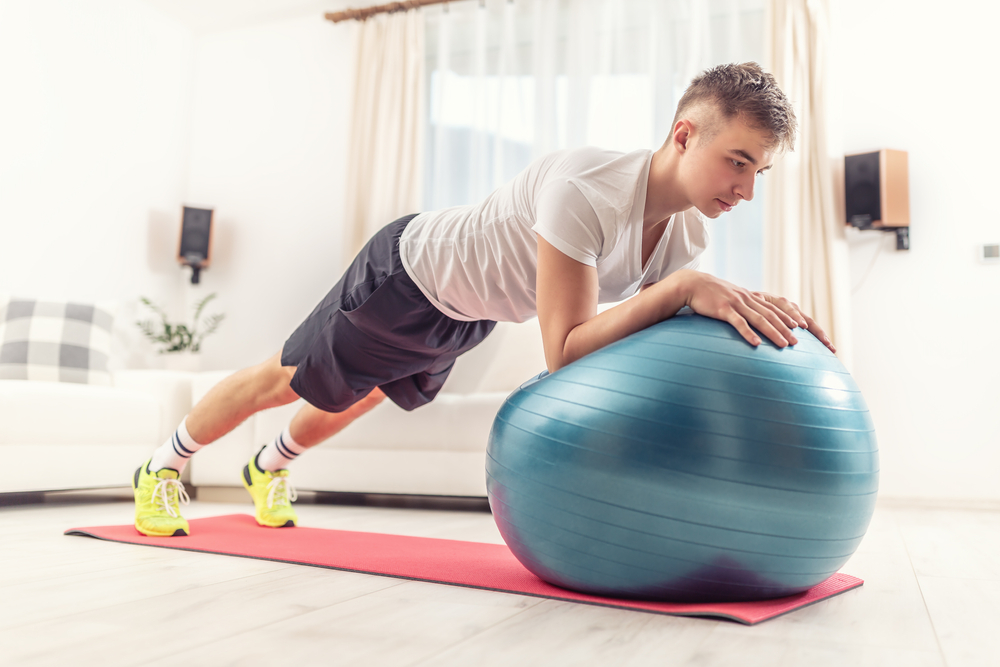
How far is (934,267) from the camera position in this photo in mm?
3404

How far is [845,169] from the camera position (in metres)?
3.47

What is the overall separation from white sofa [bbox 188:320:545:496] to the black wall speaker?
1.76m

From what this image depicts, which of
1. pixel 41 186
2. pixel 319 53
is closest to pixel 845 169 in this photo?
pixel 319 53

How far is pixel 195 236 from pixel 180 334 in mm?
746

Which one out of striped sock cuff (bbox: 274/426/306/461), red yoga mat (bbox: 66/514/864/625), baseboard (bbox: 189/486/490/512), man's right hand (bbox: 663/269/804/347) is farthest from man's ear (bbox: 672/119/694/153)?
baseboard (bbox: 189/486/490/512)

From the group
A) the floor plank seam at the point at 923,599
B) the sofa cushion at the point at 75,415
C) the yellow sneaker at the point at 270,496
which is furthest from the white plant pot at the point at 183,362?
the floor plank seam at the point at 923,599

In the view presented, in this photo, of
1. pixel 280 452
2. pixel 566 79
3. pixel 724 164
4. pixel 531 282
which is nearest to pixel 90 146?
pixel 566 79

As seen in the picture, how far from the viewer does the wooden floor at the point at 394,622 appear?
898 mm

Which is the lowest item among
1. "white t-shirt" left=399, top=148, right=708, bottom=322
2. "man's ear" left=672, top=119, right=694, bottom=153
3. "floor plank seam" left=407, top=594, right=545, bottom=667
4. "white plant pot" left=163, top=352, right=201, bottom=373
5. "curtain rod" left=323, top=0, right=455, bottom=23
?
"floor plank seam" left=407, top=594, right=545, bottom=667

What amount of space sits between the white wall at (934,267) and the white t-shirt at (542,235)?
2.28m

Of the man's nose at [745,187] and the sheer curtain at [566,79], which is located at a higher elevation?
the sheer curtain at [566,79]

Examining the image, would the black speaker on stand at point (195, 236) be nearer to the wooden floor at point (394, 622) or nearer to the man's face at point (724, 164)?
the wooden floor at point (394, 622)

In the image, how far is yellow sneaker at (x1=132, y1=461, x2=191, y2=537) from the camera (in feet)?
6.01

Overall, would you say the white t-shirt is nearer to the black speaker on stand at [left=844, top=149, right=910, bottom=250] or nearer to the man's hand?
the man's hand
